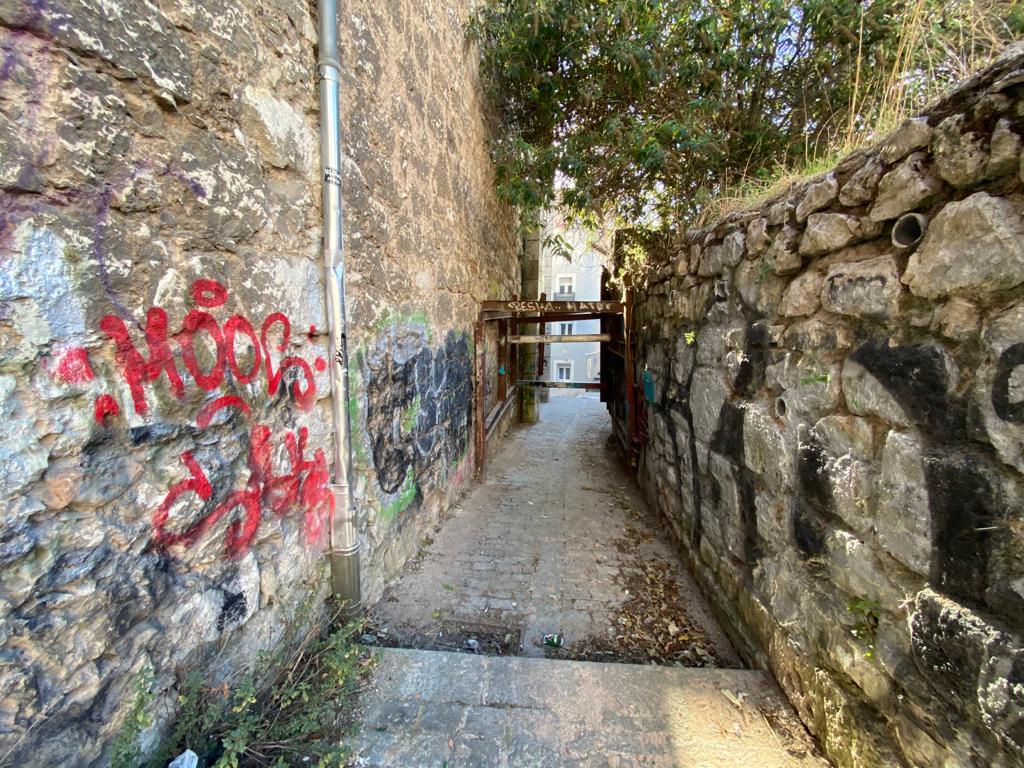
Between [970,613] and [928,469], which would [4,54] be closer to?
[928,469]

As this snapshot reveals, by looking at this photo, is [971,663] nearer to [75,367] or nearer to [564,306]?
[75,367]

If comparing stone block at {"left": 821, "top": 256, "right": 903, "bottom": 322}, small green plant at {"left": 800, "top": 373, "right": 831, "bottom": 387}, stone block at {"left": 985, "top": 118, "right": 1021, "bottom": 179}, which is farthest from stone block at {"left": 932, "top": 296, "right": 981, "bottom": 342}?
small green plant at {"left": 800, "top": 373, "right": 831, "bottom": 387}

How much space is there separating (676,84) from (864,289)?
3216 millimetres

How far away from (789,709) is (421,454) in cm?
227

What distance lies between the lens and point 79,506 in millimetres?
984

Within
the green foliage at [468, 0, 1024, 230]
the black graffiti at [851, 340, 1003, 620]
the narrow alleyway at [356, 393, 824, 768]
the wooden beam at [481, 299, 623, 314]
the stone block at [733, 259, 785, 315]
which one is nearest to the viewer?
the black graffiti at [851, 340, 1003, 620]

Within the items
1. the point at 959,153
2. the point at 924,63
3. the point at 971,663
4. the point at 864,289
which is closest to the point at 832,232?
the point at 864,289

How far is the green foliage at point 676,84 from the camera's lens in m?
3.08

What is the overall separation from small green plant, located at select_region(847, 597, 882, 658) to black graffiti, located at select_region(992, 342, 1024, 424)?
2.22 ft

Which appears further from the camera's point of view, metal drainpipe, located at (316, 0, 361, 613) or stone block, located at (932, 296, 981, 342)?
metal drainpipe, located at (316, 0, 361, 613)

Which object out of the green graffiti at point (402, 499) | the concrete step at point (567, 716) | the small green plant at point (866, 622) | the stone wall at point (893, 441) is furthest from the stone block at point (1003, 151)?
the green graffiti at point (402, 499)

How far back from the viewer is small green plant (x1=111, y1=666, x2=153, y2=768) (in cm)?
105

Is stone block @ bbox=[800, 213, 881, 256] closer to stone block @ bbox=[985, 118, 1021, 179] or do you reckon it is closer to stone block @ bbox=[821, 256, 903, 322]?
stone block @ bbox=[821, 256, 903, 322]

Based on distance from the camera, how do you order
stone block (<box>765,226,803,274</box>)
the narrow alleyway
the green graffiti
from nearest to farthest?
1. the narrow alleyway
2. stone block (<box>765,226,803,274</box>)
3. the green graffiti
